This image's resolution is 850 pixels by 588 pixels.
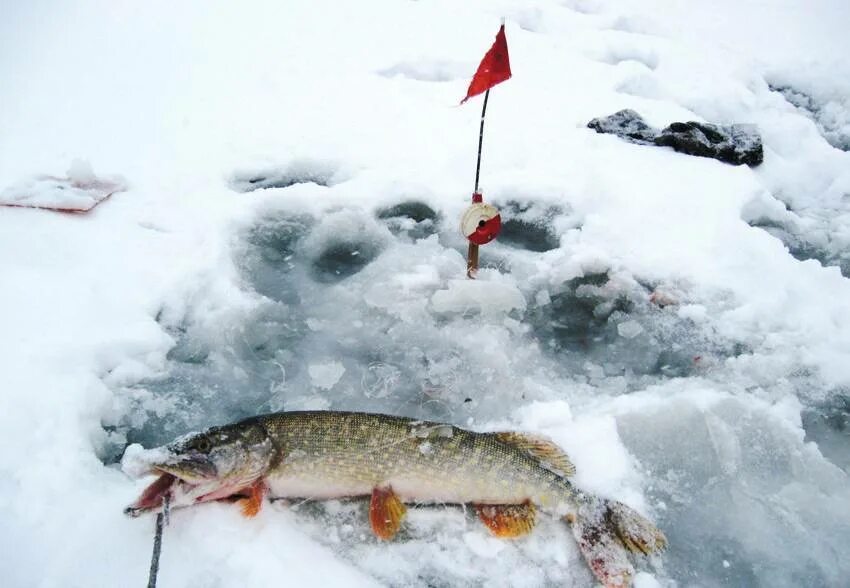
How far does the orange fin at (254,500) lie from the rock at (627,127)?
403 centimetres

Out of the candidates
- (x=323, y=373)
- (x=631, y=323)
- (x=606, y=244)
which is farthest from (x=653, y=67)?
(x=323, y=373)

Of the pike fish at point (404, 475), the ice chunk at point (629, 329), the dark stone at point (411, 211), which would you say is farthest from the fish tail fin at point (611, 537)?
the dark stone at point (411, 211)

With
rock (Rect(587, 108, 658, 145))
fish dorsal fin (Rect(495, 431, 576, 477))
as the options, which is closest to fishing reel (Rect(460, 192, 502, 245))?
fish dorsal fin (Rect(495, 431, 576, 477))

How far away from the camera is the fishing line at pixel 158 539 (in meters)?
1.81

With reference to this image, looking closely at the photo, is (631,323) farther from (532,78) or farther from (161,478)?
(532,78)

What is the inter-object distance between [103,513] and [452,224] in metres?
2.58

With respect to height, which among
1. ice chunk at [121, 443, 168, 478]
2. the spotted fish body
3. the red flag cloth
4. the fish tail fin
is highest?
the red flag cloth

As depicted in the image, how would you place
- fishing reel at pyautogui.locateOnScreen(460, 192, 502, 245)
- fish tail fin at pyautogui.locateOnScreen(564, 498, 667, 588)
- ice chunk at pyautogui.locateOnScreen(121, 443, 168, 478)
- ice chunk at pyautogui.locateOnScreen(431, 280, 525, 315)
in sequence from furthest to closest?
ice chunk at pyautogui.locateOnScreen(431, 280, 525, 315) < fishing reel at pyautogui.locateOnScreen(460, 192, 502, 245) < fish tail fin at pyautogui.locateOnScreen(564, 498, 667, 588) < ice chunk at pyautogui.locateOnScreen(121, 443, 168, 478)

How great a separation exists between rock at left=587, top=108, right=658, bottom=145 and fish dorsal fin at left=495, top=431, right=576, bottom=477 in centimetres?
329

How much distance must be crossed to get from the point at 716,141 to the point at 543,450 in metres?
3.54

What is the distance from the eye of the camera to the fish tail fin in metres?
2.09

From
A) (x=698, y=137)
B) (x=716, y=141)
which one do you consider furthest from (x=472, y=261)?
(x=716, y=141)

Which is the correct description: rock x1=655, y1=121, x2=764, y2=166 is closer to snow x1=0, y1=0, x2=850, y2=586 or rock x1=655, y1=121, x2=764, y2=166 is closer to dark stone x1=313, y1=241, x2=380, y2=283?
snow x1=0, y1=0, x2=850, y2=586

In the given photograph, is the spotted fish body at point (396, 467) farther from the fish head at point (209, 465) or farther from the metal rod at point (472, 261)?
the metal rod at point (472, 261)
